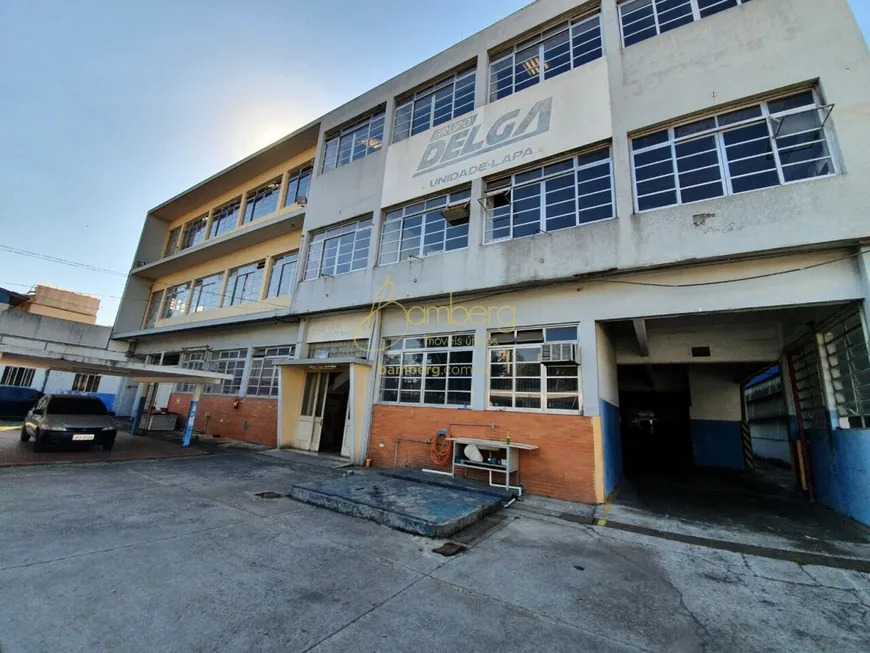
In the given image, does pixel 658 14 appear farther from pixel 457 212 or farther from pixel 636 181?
pixel 457 212

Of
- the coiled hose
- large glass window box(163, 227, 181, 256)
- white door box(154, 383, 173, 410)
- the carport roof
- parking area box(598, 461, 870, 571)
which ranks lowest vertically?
parking area box(598, 461, 870, 571)

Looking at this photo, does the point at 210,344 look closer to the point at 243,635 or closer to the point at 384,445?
the point at 384,445

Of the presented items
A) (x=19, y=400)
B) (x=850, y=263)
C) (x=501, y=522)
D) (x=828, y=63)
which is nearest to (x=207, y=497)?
(x=501, y=522)

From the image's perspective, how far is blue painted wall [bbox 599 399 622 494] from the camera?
7.63 m

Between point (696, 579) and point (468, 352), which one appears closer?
point (696, 579)

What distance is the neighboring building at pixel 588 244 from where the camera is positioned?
6.53m

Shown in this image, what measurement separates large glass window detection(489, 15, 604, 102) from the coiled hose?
9.32 meters

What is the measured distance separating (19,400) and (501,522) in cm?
2334

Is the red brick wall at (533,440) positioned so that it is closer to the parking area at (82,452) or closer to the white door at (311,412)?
the white door at (311,412)

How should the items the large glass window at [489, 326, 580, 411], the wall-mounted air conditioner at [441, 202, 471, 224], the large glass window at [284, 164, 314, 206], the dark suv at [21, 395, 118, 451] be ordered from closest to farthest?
the large glass window at [489, 326, 580, 411], the dark suv at [21, 395, 118, 451], the wall-mounted air conditioner at [441, 202, 471, 224], the large glass window at [284, 164, 314, 206]

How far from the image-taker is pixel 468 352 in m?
9.32

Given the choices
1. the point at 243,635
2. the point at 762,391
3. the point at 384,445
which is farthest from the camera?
the point at 762,391

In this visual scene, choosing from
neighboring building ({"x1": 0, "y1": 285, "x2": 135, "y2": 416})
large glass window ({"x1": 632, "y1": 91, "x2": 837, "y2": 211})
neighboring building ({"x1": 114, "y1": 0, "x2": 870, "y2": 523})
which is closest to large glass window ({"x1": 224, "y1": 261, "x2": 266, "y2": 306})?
neighboring building ({"x1": 114, "y1": 0, "x2": 870, "y2": 523})

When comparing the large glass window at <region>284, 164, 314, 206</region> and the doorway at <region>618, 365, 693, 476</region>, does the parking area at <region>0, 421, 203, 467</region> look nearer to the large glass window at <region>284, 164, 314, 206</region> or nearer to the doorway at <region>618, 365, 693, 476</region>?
the large glass window at <region>284, 164, 314, 206</region>
